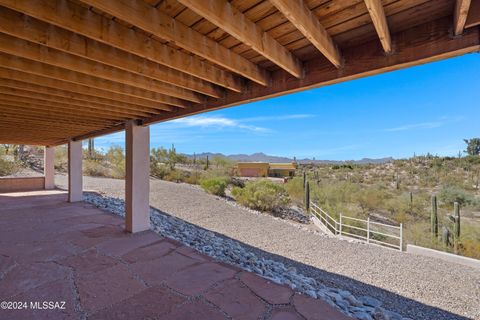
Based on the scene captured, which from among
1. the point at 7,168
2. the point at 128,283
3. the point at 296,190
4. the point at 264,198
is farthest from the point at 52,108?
the point at 7,168

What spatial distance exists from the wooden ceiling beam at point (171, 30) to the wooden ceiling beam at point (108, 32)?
28 centimetres

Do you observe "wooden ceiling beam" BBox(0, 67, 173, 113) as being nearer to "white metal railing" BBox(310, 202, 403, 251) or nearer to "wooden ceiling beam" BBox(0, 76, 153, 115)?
"wooden ceiling beam" BBox(0, 76, 153, 115)

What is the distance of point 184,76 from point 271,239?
5430mm

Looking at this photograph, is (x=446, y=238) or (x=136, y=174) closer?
(x=136, y=174)

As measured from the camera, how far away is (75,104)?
3.03 meters

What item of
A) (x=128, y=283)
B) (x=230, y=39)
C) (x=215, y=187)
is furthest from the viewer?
(x=215, y=187)

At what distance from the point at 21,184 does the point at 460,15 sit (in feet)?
41.5

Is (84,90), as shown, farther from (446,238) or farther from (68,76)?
(446,238)

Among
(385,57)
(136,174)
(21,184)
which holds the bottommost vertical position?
(21,184)

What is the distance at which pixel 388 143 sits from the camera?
28641 mm

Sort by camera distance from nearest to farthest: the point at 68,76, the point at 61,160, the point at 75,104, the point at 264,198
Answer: the point at 68,76
the point at 75,104
the point at 264,198
the point at 61,160

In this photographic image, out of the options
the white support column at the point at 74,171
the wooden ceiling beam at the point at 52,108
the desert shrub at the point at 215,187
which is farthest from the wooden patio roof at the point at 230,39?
the desert shrub at the point at 215,187

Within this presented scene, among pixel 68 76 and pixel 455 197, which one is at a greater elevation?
pixel 68 76

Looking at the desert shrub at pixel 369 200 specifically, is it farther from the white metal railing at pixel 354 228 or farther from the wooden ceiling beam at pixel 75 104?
the wooden ceiling beam at pixel 75 104
